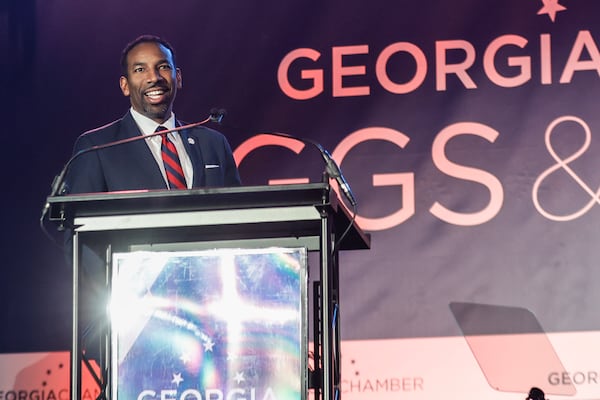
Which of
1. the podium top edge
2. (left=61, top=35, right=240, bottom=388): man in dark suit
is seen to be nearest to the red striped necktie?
(left=61, top=35, right=240, bottom=388): man in dark suit

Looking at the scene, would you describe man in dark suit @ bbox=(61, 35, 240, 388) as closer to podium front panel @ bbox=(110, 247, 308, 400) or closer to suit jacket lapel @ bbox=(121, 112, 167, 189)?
suit jacket lapel @ bbox=(121, 112, 167, 189)

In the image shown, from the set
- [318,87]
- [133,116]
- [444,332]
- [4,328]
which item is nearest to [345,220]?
[133,116]

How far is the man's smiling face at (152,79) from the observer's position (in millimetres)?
3615

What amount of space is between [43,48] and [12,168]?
59cm

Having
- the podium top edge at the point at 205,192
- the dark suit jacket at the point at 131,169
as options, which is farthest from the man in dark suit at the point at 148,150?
the podium top edge at the point at 205,192

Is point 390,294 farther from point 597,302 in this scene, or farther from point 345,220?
point 345,220

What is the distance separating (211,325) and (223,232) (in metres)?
0.30

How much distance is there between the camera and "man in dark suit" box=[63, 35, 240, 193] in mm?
3301

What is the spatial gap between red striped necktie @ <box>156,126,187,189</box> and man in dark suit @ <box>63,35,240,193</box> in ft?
0.05

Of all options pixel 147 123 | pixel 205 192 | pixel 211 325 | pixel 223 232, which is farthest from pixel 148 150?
pixel 211 325

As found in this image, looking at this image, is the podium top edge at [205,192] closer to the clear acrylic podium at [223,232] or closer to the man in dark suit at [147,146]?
the clear acrylic podium at [223,232]

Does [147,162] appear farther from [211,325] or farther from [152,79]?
[211,325]

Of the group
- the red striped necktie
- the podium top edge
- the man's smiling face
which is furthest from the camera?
the man's smiling face

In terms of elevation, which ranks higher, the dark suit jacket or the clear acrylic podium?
the dark suit jacket
